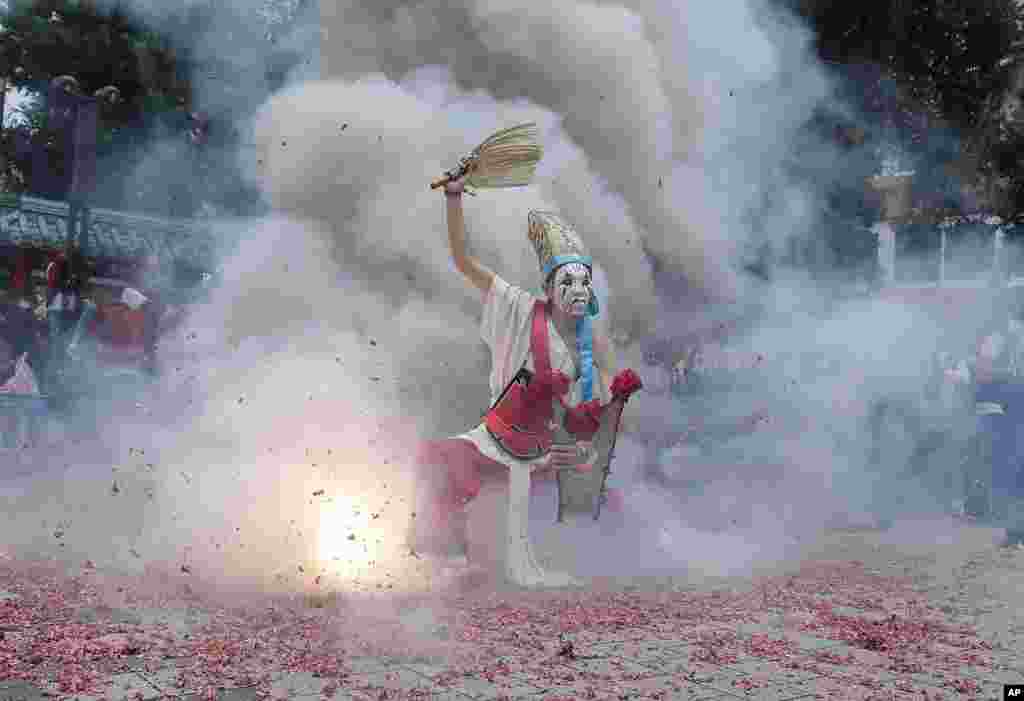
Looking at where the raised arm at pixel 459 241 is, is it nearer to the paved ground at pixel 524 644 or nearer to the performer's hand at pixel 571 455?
the performer's hand at pixel 571 455

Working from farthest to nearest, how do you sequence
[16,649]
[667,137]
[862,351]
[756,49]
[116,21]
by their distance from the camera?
[116,21]
[862,351]
[756,49]
[667,137]
[16,649]

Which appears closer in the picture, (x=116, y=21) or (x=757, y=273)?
(x=757, y=273)

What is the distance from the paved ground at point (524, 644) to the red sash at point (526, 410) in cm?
97

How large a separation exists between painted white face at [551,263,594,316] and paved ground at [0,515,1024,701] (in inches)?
71.6

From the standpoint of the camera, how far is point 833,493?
9.83 meters

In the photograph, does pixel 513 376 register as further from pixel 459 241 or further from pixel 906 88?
pixel 906 88

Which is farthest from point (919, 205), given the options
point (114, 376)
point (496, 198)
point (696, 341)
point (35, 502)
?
point (35, 502)

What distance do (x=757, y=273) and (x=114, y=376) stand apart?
25.9ft

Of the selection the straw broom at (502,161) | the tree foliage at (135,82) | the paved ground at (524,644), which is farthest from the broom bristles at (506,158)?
A: the tree foliage at (135,82)

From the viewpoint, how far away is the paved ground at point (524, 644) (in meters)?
4.16

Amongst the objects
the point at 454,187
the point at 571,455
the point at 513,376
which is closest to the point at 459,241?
the point at 454,187

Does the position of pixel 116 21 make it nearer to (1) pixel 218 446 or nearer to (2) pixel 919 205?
(1) pixel 218 446

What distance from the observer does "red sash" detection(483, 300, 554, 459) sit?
6.19m

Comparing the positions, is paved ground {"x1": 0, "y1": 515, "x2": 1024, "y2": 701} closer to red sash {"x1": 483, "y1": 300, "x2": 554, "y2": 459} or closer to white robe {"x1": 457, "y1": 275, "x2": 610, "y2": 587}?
white robe {"x1": 457, "y1": 275, "x2": 610, "y2": 587}
